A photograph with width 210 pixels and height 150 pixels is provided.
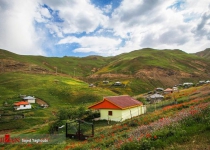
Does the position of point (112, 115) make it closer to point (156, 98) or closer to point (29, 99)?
point (156, 98)

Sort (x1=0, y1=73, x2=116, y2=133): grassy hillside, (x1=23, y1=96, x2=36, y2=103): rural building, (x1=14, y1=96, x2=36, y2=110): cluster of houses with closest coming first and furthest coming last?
(x1=0, y1=73, x2=116, y2=133): grassy hillside < (x1=14, y1=96, x2=36, y2=110): cluster of houses < (x1=23, y1=96, x2=36, y2=103): rural building

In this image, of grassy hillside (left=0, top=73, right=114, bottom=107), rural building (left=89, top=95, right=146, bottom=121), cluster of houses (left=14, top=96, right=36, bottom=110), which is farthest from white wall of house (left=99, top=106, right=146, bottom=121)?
grassy hillside (left=0, top=73, right=114, bottom=107)

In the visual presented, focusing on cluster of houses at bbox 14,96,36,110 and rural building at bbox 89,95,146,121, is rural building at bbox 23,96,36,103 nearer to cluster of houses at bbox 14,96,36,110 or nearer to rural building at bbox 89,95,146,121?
cluster of houses at bbox 14,96,36,110

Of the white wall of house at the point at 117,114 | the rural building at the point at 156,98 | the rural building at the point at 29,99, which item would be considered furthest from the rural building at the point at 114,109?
the rural building at the point at 29,99

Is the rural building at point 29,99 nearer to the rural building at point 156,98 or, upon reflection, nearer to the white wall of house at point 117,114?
the rural building at point 156,98

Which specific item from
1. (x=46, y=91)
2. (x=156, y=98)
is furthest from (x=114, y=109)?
(x=46, y=91)

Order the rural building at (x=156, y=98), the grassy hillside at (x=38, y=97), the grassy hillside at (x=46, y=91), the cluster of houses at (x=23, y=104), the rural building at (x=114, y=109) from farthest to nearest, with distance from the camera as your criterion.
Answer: the grassy hillside at (x=46, y=91)
the cluster of houses at (x=23, y=104)
the rural building at (x=156, y=98)
the grassy hillside at (x=38, y=97)
the rural building at (x=114, y=109)

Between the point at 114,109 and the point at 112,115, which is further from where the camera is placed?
the point at 112,115

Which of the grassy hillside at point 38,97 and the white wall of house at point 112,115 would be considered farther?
the grassy hillside at point 38,97

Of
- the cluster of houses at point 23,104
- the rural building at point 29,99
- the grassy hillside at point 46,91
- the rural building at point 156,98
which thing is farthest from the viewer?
the grassy hillside at point 46,91

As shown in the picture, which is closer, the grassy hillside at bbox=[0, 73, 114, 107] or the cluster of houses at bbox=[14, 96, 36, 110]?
the cluster of houses at bbox=[14, 96, 36, 110]

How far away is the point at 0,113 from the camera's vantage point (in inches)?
2318

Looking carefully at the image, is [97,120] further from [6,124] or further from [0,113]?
[0,113]

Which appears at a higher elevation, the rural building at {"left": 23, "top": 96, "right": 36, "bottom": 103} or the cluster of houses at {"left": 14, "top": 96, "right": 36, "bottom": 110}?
the rural building at {"left": 23, "top": 96, "right": 36, "bottom": 103}
